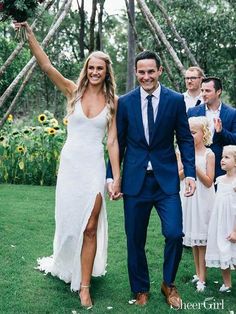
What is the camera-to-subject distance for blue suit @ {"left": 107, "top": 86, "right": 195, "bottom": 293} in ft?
14.4

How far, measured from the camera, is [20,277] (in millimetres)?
5266

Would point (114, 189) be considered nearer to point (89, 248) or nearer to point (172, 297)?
point (89, 248)

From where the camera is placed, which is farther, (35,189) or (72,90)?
(35,189)

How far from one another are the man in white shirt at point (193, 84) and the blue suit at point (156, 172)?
1.95m

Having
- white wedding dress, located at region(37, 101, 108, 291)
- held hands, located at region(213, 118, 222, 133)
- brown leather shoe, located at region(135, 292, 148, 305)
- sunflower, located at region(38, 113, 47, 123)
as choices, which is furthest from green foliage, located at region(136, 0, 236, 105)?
brown leather shoe, located at region(135, 292, 148, 305)

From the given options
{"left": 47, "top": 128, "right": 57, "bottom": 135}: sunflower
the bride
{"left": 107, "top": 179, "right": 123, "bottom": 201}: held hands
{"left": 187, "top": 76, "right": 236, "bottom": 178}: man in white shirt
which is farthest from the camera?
{"left": 47, "top": 128, "right": 57, "bottom": 135}: sunflower

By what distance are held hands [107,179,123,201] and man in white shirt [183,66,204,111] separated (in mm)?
2142

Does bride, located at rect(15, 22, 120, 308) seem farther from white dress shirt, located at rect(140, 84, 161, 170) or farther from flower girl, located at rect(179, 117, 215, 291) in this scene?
flower girl, located at rect(179, 117, 215, 291)

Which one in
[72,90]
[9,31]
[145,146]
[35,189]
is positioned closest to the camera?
[145,146]

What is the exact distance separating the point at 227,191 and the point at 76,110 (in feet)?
4.98

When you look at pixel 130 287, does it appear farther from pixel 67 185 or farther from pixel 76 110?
pixel 76 110

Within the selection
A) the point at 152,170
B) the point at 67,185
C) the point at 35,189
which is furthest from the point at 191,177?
the point at 35,189

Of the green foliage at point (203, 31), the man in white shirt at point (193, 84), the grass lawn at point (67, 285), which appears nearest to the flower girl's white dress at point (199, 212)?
the grass lawn at point (67, 285)

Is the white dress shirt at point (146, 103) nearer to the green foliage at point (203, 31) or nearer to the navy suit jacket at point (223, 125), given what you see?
the navy suit jacket at point (223, 125)
